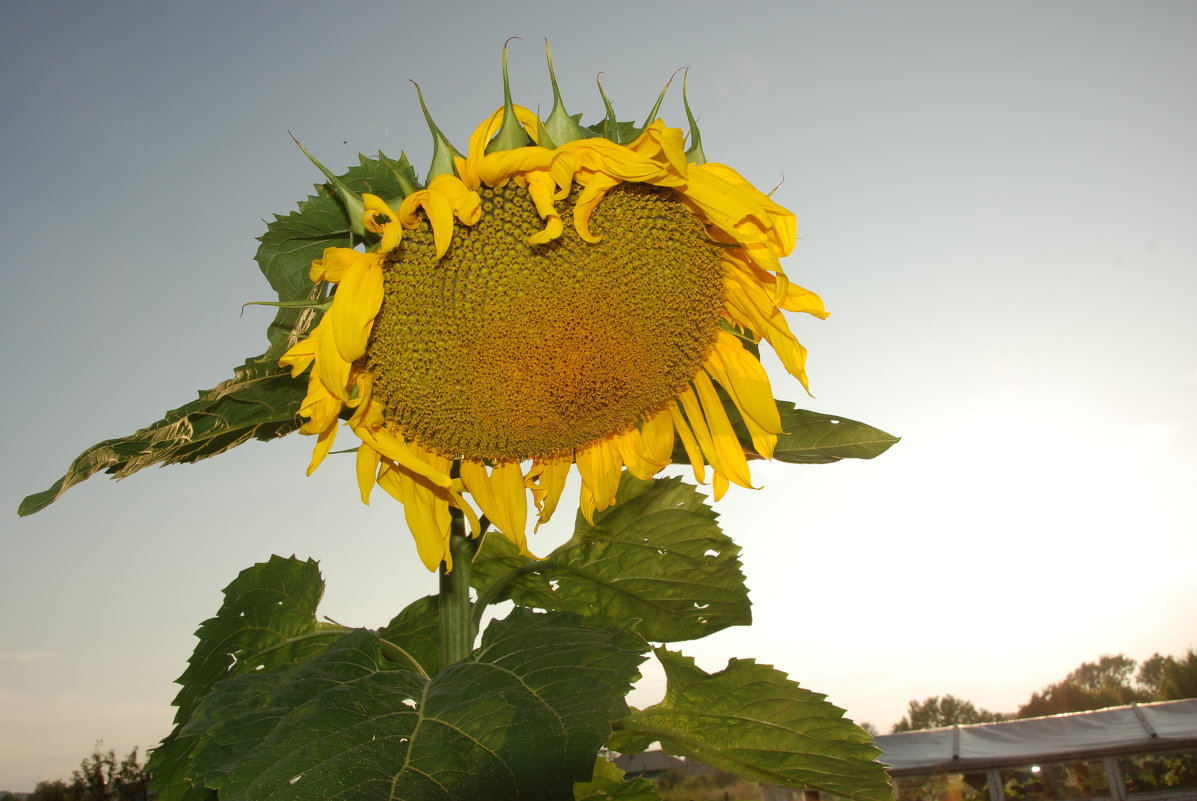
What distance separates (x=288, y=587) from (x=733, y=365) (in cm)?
118

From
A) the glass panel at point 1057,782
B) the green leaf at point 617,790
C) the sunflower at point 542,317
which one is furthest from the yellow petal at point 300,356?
the glass panel at point 1057,782

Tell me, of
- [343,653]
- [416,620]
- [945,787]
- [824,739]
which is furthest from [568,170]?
[945,787]

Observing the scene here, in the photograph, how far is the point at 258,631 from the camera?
208 centimetres

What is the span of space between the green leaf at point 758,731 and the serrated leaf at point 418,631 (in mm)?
480

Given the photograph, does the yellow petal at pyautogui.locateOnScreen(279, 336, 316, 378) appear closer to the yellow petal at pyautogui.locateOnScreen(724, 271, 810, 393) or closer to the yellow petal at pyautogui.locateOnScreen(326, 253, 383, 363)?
the yellow petal at pyautogui.locateOnScreen(326, 253, 383, 363)

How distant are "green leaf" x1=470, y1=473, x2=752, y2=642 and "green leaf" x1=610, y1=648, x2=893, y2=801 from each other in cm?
11

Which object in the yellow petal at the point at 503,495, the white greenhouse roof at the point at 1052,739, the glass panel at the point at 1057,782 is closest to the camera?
the yellow petal at the point at 503,495

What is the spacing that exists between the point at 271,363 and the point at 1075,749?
21.6 metres

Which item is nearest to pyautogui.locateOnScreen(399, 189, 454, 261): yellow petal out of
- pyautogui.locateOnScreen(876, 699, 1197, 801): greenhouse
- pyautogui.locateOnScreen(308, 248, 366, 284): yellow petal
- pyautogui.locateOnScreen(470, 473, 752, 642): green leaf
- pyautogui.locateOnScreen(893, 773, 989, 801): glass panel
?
pyautogui.locateOnScreen(308, 248, 366, 284): yellow petal

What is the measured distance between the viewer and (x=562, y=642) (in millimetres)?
1480

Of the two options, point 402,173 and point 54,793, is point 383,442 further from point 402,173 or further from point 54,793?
point 54,793

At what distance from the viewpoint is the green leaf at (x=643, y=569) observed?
2133 mm

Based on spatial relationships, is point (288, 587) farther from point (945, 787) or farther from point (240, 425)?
point (945, 787)

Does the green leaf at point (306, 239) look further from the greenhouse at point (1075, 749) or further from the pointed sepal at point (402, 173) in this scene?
the greenhouse at point (1075, 749)
